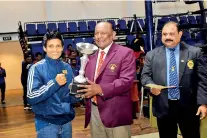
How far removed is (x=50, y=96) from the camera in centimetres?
228

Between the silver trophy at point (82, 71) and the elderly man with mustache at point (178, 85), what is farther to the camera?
the elderly man with mustache at point (178, 85)

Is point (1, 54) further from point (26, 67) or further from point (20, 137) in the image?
point (20, 137)

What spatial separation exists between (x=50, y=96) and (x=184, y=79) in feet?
3.87

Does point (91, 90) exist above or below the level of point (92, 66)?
below

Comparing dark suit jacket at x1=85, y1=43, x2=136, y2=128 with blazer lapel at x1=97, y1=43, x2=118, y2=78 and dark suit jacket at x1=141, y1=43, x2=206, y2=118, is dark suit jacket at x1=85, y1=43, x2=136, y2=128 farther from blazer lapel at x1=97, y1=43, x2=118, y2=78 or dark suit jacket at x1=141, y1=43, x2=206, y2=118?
dark suit jacket at x1=141, y1=43, x2=206, y2=118

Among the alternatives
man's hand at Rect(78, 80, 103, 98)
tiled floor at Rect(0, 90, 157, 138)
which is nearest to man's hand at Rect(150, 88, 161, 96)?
man's hand at Rect(78, 80, 103, 98)

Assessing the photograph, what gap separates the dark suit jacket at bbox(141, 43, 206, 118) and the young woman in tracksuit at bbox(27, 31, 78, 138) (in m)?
0.83

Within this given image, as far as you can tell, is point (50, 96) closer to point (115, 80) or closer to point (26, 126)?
point (115, 80)

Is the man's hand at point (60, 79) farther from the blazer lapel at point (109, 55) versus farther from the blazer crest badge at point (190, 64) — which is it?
the blazer crest badge at point (190, 64)

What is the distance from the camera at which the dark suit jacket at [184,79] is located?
2.66 metres

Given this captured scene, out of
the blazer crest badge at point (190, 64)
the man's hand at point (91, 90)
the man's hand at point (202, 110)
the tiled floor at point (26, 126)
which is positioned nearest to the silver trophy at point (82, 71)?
the man's hand at point (91, 90)

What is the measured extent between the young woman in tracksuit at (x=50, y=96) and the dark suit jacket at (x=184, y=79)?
0.83 metres

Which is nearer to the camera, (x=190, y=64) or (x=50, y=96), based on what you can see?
(x=50, y=96)

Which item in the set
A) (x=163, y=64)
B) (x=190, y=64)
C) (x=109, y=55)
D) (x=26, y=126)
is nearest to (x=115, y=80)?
(x=109, y=55)
